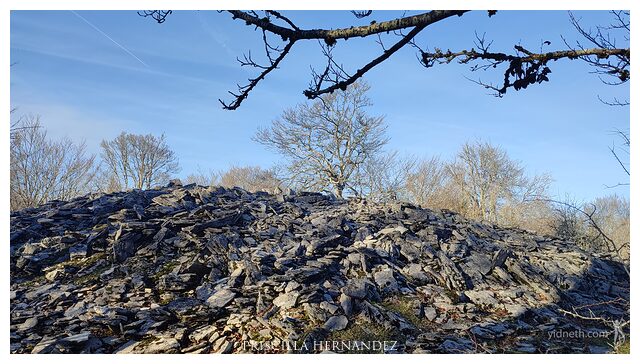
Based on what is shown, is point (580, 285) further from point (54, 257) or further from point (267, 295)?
point (54, 257)

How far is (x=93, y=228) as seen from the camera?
8305 mm

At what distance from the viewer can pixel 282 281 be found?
249 inches

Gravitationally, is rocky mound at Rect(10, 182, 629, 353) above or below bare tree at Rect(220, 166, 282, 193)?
below

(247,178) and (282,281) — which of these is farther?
(247,178)

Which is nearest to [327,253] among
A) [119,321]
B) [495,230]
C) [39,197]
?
[119,321]

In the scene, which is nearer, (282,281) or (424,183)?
(282,281)

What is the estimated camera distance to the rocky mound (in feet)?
17.0

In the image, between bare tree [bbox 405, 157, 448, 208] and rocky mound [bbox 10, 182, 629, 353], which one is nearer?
rocky mound [bbox 10, 182, 629, 353]

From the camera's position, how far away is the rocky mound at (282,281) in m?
5.19

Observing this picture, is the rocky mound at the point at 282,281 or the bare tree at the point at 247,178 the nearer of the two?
the rocky mound at the point at 282,281

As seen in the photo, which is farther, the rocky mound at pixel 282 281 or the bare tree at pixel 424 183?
the bare tree at pixel 424 183

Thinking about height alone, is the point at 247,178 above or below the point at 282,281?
above

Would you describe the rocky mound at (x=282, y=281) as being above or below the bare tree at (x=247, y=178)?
below

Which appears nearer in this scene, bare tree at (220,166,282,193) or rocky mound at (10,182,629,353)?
rocky mound at (10,182,629,353)
